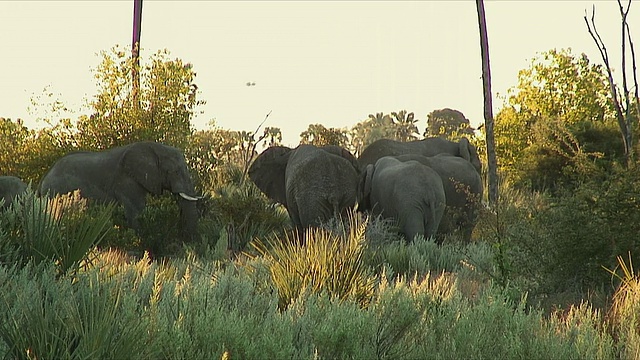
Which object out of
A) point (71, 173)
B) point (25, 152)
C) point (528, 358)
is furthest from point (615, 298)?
point (25, 152)

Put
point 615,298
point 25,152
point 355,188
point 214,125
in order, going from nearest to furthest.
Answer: point 615,298, point 355,188, point 25,152, point 214,125

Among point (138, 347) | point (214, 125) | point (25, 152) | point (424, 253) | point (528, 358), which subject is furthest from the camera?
point (214, 125)

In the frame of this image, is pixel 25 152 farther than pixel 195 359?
Yes

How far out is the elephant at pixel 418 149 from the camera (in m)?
21.6

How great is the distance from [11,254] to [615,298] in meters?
5.55

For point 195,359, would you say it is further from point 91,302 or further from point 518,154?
point 518,154

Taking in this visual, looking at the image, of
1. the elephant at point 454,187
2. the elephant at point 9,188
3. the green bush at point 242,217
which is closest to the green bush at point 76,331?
the elephant at point 9,188

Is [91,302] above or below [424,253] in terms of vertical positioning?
above

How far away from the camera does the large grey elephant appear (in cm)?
1764

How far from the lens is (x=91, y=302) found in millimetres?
5512

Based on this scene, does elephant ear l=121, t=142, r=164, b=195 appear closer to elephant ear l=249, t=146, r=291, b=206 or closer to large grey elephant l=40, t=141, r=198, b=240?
large grey elephant l=40, t=141, r=198, b=240

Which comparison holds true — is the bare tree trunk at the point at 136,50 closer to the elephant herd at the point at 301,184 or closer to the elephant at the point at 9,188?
the elephant herd at the point at 301,184

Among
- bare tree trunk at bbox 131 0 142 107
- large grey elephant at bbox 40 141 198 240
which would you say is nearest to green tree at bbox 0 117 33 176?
bare tree trunk at bbox 131 0 142 107

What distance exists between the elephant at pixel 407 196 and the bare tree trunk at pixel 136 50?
725 centimetres
